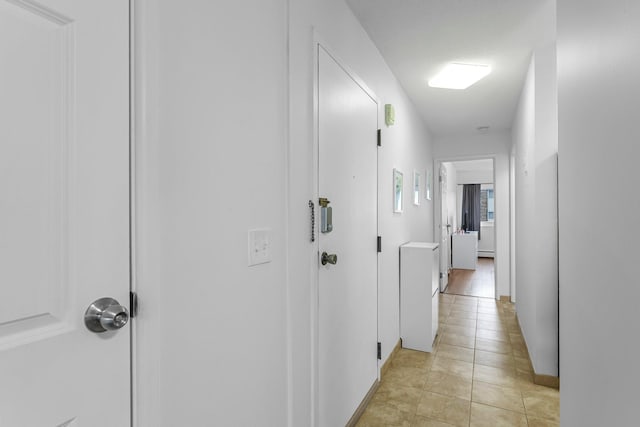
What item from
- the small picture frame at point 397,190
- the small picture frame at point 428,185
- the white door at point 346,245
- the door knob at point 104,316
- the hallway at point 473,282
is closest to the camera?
the door knob at point 104,316

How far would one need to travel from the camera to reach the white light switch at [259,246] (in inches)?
44.6

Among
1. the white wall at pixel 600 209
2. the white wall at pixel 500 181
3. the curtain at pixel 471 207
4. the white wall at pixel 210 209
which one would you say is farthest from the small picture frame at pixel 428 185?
the curtain at pixel 471 207

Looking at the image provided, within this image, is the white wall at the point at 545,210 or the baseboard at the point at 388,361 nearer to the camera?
the white wall at the point at 545,210

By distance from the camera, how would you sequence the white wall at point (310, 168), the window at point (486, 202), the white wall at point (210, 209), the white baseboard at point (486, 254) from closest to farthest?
1. the white wall at point (210, 209)
2. the white wall at point (310, 168)
3. the white baseboard at point (486, 254)
4. the window at point (486, 202)

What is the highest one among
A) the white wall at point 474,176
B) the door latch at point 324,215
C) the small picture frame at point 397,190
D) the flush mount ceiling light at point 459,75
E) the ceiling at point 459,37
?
the ceiling at point 459,37

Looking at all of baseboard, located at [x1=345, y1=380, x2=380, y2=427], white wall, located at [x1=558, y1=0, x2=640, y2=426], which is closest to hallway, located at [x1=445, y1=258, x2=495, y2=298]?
baseboard, located at [x1=345, y1=380, x2=380, y2=427]

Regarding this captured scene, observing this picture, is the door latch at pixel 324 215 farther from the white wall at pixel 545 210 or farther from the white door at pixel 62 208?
the white wall at pixel 545 210

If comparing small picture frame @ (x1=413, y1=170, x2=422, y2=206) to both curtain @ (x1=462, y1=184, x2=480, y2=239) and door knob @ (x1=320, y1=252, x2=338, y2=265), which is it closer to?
door knob @ (x1=320, y1=252, x2=338, y2=265)

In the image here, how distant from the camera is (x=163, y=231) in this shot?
822 mm

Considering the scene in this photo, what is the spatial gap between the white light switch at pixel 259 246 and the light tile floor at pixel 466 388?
1.46 m

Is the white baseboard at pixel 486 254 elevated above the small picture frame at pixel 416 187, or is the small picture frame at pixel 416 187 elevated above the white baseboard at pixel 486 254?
the small picture frame at pixel 416 187

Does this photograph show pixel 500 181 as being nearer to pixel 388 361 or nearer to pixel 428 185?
pixel 428 185

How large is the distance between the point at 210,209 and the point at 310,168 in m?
0.63

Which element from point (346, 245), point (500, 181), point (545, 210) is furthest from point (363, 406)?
point (500, 181)
